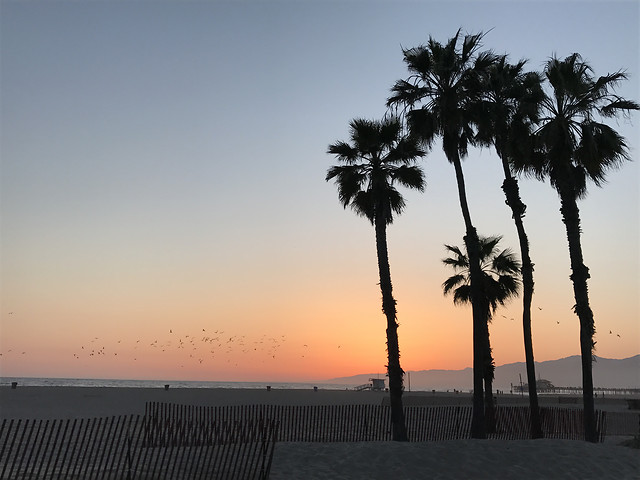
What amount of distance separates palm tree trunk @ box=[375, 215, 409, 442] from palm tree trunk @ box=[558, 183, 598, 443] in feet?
27.5

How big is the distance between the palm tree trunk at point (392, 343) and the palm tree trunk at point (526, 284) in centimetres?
666

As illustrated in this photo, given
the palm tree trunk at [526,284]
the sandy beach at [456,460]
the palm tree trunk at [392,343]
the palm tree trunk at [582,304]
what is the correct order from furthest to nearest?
the palm tree trunk at [526,284], the palm tree trunk at [392,343], the palm tree trunk at [582,304], the sandy beach at [456,460]

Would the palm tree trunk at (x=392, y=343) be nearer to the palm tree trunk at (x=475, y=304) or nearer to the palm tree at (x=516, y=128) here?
the palm tree trunk at (x=475, y=304)

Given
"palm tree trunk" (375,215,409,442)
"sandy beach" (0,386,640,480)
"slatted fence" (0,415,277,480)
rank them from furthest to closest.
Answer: "palm tree trunk" (375,215,409,442), "sandy beach" (0,386,640,480), "slatted fence" (0,415,277,480)

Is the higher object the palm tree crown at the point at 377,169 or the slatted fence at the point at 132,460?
the palm tree crown at the point at 377,169

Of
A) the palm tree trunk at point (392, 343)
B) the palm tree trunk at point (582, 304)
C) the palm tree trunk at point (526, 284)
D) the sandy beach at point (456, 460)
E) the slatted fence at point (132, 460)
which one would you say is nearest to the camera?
the slatted fence at point (132, 460)

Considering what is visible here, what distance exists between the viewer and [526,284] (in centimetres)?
3136

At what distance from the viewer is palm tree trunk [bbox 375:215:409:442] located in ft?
94.2

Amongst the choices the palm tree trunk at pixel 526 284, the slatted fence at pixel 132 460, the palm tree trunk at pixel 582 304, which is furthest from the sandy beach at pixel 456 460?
the palm tree trunk at pixel 526 284

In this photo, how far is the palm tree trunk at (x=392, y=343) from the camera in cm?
2871

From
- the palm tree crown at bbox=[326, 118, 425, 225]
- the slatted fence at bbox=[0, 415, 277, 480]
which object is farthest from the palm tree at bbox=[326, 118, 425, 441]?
the slatted fence at bbox=[0, 415, 277, 480]

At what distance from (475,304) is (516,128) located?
9445 mm

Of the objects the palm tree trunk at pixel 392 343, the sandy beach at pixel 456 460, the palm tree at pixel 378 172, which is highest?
the palm tree at pixel 378 172

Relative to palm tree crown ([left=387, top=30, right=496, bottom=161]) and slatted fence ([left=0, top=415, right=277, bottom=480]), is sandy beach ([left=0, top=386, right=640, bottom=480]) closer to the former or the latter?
slatted fence ([left=0, top=415, right=277, bottom=480])
